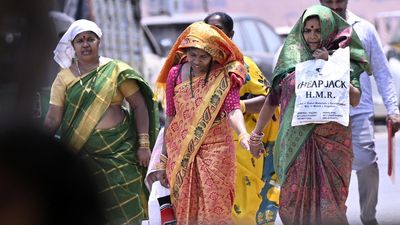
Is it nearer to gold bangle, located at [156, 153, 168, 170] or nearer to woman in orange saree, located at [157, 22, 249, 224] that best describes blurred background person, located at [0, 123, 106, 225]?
woman in orange saree, located at [157, 22, 249, 224]

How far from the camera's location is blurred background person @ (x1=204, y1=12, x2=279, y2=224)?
7691 millimetres

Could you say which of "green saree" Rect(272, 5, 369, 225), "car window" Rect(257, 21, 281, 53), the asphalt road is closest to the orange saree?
"green saree" Rect(272, 5, 369, 225)

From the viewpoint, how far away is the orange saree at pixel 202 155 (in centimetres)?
697

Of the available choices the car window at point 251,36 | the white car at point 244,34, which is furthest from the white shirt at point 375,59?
the car window at point 251,36

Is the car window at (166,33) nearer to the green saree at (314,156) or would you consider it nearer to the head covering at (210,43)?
the head covering at (210,43)

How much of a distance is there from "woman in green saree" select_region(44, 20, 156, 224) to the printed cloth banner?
116cm

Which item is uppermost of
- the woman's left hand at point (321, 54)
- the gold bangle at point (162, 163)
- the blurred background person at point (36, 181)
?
the woman's left hand at point (321, 54)

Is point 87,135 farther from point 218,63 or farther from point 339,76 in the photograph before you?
point 339,76

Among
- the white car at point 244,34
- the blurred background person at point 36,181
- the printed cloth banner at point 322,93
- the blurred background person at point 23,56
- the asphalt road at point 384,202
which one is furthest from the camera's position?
the white car at point 244,34

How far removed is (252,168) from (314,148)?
949 millimetres

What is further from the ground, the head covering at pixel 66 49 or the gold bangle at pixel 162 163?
the head covering at pixel 66 49

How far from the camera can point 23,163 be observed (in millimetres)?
4699

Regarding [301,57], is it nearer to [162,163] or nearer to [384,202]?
[162,163]

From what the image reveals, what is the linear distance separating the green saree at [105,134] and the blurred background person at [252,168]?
645 millimetres
